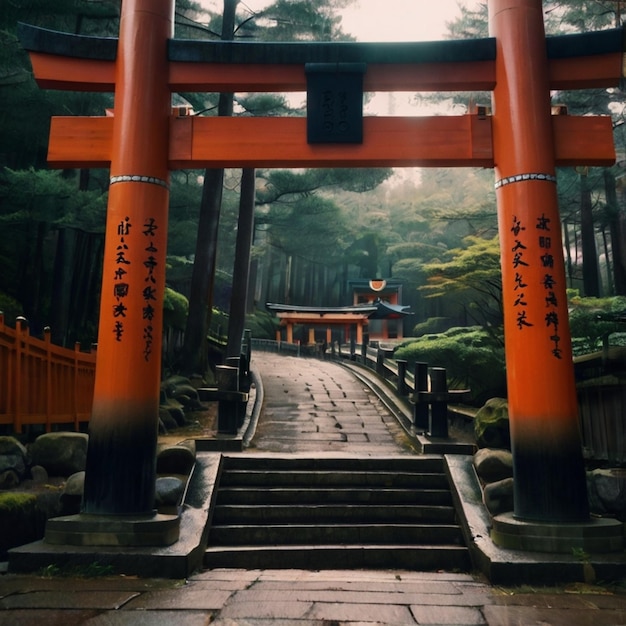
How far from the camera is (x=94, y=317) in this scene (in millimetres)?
13305

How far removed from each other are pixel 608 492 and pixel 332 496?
3.10 meters

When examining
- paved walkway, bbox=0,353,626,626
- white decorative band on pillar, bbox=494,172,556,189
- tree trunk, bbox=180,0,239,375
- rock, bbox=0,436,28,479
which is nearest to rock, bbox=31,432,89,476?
rock, bbox=0,436,28,479

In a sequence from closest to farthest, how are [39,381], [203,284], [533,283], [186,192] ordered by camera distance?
1. [533,283]
2. [39,381]
3. [203,284]
4. [186,192]

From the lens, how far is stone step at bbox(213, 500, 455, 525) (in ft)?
20.9

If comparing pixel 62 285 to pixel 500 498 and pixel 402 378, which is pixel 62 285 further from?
pixel 500 498

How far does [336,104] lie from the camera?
654cm

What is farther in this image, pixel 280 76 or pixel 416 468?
pixel 416 468

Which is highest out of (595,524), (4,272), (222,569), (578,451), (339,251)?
(339,251)

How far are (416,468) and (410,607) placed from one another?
301cm

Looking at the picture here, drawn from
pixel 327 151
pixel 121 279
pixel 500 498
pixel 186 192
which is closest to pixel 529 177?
pixel 327 151

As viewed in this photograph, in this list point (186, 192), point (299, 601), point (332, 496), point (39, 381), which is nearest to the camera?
point (299, 601)

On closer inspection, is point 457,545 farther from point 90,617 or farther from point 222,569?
point 90,617

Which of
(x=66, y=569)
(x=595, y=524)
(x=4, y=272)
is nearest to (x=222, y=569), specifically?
(x=66, y=569)

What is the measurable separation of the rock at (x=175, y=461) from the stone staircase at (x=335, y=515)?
458mm
